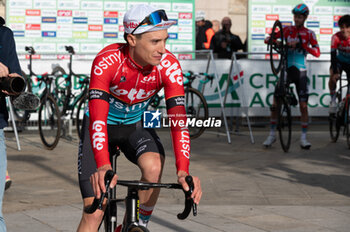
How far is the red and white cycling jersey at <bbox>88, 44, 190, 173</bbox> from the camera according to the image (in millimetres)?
4039

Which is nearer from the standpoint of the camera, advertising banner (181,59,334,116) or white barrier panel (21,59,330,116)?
white barrier panel (21,59,330,116)

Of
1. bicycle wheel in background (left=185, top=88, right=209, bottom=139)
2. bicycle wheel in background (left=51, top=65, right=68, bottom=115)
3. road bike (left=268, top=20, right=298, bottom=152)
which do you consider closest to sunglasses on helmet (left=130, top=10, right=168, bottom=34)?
road bike (left=268, top=20, right=298, bottom=152)

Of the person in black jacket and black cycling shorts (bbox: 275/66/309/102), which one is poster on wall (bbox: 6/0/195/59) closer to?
the person in black jacket

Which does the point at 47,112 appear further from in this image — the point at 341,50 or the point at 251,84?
the point at 341,50

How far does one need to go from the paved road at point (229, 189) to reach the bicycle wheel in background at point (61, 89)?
75 centimetres

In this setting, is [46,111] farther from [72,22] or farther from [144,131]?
[144,131]

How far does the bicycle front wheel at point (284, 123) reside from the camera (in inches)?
465

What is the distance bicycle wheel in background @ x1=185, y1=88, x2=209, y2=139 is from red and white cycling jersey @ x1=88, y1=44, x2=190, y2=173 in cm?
873

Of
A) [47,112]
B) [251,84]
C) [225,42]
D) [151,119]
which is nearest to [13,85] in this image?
[151,119]

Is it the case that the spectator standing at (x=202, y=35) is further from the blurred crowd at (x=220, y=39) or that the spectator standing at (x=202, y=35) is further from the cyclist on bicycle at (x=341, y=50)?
the cyclist on bicycle at (x=341, y=50)

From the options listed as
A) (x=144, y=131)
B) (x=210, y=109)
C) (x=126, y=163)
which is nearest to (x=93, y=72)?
(x=144, y=131)

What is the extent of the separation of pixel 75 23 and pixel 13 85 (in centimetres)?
1154

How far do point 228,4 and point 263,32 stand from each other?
4.24 metres

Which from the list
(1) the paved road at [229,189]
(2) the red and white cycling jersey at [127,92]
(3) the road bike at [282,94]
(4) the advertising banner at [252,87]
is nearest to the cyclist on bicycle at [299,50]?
(3) the road bike at [282,94]
